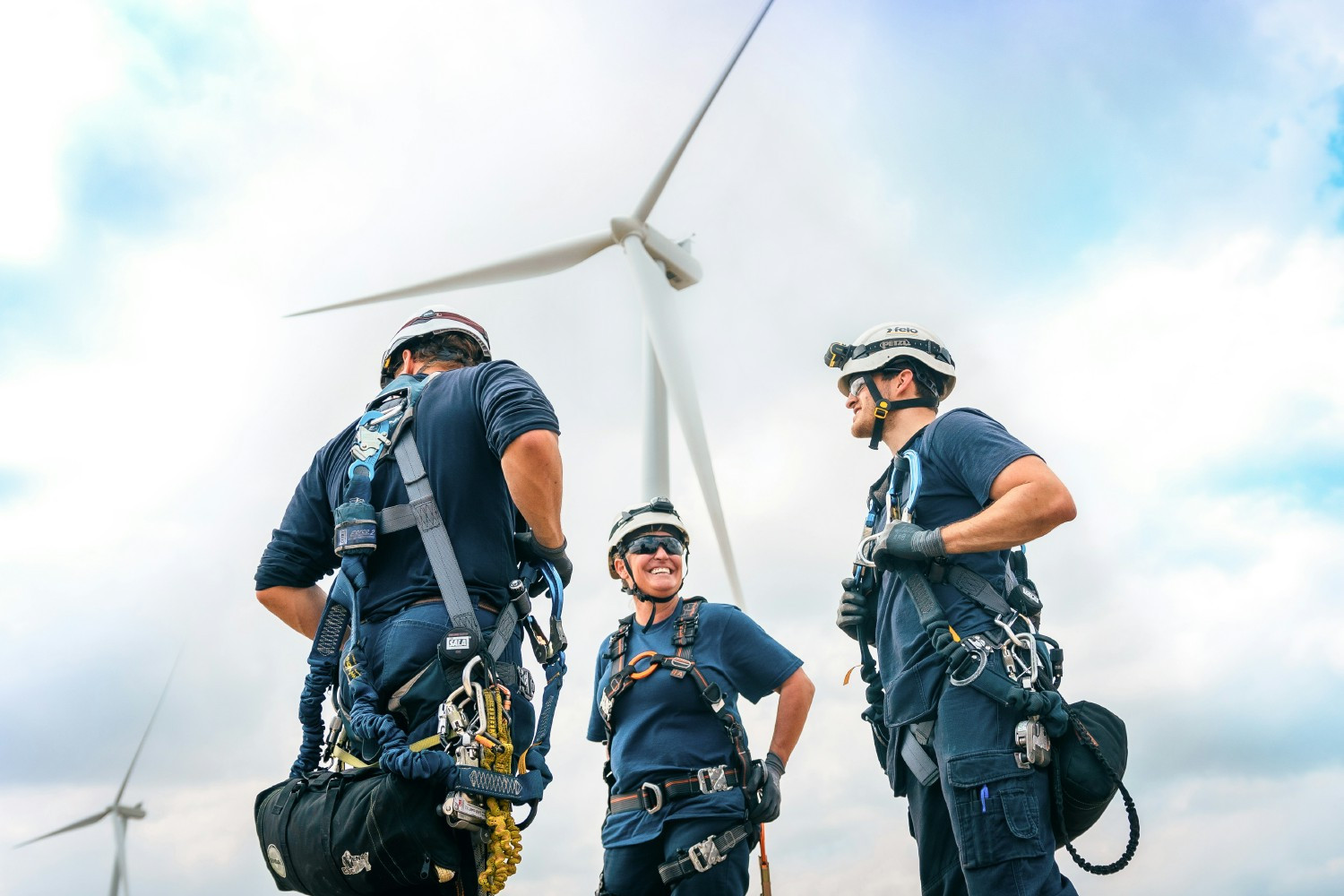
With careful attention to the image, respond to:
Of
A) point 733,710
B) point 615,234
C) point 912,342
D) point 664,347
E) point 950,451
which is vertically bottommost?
point 733,710

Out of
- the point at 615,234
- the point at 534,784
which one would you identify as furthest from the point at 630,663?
the point at 615,234

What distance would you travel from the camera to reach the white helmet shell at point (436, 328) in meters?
6.14

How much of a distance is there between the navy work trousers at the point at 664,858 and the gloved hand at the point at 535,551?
2475 mm

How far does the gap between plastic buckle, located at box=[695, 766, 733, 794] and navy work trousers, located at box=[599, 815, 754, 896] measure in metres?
0.18

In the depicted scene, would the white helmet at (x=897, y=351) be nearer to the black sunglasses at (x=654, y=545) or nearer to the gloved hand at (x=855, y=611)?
the gloved hand at (x=855, y=611)

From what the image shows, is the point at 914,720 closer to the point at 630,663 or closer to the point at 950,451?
the point at 950,451

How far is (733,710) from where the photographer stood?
7.77 m

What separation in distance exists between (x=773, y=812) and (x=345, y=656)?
3665mm

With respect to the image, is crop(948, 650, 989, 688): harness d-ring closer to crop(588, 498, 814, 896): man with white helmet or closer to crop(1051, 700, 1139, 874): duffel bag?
crop(1051, 700, 1139, 874): duffel bag

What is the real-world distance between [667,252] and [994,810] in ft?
65.4

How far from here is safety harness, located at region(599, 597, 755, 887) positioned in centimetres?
706

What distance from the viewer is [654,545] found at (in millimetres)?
8773

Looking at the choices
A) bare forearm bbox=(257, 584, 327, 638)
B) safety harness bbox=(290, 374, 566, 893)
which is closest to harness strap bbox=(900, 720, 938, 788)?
safety harness bbox=(290, 374, 566, 893)

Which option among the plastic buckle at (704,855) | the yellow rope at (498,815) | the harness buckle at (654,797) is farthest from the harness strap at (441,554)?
the plastic buckle at (704,855)
